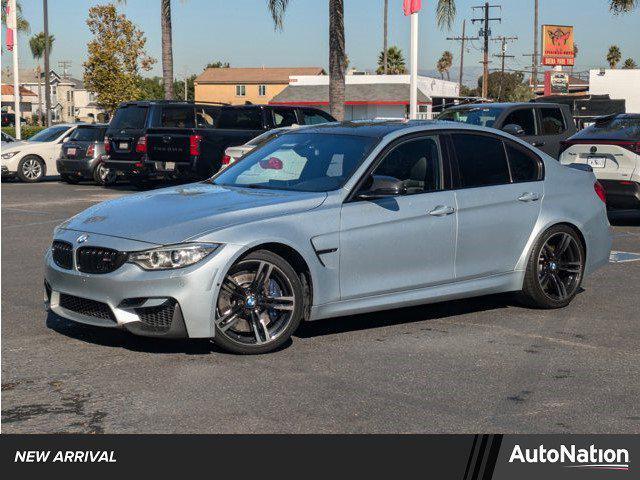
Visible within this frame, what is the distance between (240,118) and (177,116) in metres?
2.53

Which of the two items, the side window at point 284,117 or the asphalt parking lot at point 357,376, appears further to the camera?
the side window at point 284,117

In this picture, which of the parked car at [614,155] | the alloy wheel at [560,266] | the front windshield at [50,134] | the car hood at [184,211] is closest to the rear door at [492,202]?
the alloy wheel at [560,266]

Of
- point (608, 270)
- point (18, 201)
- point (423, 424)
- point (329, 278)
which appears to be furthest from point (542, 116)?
point (423, 424)

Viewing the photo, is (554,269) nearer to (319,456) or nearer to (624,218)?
(319,456)

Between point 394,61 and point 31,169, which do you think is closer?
point 31,169

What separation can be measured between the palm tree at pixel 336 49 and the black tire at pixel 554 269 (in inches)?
665

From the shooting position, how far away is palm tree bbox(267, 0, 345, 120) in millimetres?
25531

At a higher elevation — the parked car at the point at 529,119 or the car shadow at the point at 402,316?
the parked car at the point at 529,119

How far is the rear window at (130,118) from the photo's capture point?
2375cm

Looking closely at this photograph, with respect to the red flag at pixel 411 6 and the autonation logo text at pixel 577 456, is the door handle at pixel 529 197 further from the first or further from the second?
the red flag at pixel 411 6

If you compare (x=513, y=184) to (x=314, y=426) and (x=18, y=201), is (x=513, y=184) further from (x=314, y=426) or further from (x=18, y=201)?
(x=18, y=201)

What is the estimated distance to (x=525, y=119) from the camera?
63.2 feet

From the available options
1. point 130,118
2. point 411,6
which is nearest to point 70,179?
point 130,118

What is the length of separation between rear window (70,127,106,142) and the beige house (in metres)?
89.3
